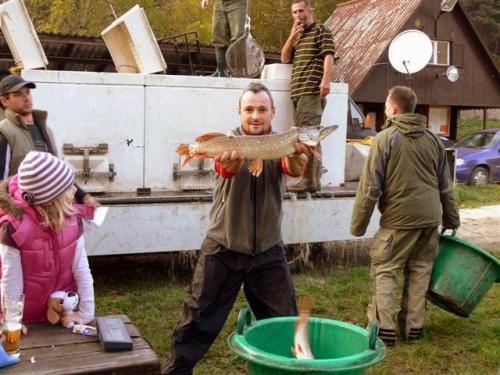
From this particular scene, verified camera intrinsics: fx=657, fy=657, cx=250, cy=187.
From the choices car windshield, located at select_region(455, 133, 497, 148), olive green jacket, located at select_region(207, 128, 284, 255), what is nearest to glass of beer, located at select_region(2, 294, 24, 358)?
olive green jacket, located at select_region(207, 128, 284, 255)

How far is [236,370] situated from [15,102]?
8.30 ft

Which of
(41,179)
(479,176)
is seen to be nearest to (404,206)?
(41,179)

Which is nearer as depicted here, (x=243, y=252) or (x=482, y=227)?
(x=243, y=252)

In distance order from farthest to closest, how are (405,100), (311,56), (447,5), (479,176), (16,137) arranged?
(447,5) → (479,176) → (311,56) → (405,100) → (16,137)

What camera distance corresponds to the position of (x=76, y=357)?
2527 mm

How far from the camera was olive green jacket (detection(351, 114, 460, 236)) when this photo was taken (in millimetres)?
4957

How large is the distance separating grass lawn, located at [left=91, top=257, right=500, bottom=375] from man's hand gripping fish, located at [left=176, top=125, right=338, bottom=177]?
1.73 metres

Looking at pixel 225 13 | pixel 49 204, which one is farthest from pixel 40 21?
pixel 49 204

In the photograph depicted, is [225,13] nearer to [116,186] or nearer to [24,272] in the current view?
[116,186]

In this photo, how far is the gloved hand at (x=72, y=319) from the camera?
292 cm

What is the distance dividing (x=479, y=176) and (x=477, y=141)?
175cm

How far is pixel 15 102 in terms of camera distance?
4.87 m

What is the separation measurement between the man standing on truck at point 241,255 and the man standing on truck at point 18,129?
4.80 ft

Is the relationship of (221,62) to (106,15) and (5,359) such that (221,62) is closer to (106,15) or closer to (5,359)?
(5,359)
